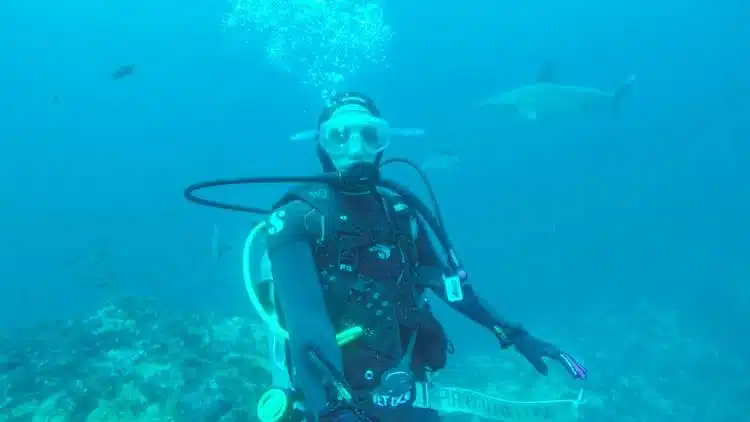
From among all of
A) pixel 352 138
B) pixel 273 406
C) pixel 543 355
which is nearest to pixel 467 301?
pixel 543 355

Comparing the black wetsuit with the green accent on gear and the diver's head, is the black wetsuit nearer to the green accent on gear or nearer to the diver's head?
the green accent on gear

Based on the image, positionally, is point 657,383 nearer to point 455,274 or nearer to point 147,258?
point 455,274

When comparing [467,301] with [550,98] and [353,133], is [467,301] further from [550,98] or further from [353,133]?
[550,98]

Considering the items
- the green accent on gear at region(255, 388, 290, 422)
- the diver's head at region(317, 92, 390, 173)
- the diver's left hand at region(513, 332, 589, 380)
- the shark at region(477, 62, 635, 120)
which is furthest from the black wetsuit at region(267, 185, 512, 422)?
the shark at region(477, 62, 635, 120)

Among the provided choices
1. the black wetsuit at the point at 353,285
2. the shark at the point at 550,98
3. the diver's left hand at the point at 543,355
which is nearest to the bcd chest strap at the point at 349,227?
the black wetsuit at the point at 353,285

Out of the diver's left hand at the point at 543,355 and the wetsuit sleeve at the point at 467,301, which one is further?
the wetsuit sleeve at the point at 467,301

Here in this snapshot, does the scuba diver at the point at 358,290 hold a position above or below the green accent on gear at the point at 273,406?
above

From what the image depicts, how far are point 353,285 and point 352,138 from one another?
3.01 feet

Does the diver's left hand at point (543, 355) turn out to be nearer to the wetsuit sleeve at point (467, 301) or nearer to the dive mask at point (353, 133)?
the wetsuit sleeve at point (467, 301)

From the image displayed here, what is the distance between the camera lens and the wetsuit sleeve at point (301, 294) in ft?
7.90

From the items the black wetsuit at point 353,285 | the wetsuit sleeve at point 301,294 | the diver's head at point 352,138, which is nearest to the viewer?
the wetsuit sleeve at point 301,294

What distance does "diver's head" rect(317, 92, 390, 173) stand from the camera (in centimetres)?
342

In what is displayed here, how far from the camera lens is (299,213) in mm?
3053

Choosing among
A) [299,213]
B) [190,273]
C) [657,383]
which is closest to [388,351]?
[299,213]
